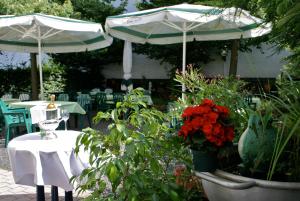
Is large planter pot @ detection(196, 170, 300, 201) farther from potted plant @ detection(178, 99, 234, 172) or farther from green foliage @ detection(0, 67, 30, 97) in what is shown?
Result: green foliage @ detection(0, 67, 30, 97)

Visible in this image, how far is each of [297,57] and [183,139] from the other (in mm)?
1192

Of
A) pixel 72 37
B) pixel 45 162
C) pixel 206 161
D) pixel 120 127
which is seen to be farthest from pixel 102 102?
pixel 206 161

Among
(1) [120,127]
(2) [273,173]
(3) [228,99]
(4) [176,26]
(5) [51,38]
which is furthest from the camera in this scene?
(5) [51,38]

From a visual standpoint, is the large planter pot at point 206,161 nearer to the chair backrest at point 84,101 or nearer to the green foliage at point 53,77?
the chair backrest at point 84,101

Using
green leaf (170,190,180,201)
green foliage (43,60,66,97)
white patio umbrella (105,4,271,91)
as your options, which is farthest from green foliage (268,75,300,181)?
green foliage (43,60,66,97)

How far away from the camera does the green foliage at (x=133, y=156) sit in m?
1.64

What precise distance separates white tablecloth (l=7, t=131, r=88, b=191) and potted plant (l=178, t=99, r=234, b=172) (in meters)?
1.38

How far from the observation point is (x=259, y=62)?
44.8ft

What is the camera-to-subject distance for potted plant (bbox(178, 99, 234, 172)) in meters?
1.50

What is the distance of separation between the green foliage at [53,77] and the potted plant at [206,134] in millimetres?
10624

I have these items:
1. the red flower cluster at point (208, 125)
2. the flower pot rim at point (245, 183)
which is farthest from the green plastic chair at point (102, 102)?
the flower pot rim at point (245, 183)

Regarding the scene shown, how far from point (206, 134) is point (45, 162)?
157cm

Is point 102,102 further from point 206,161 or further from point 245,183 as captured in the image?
point 245,183

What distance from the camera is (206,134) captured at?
1.50m
